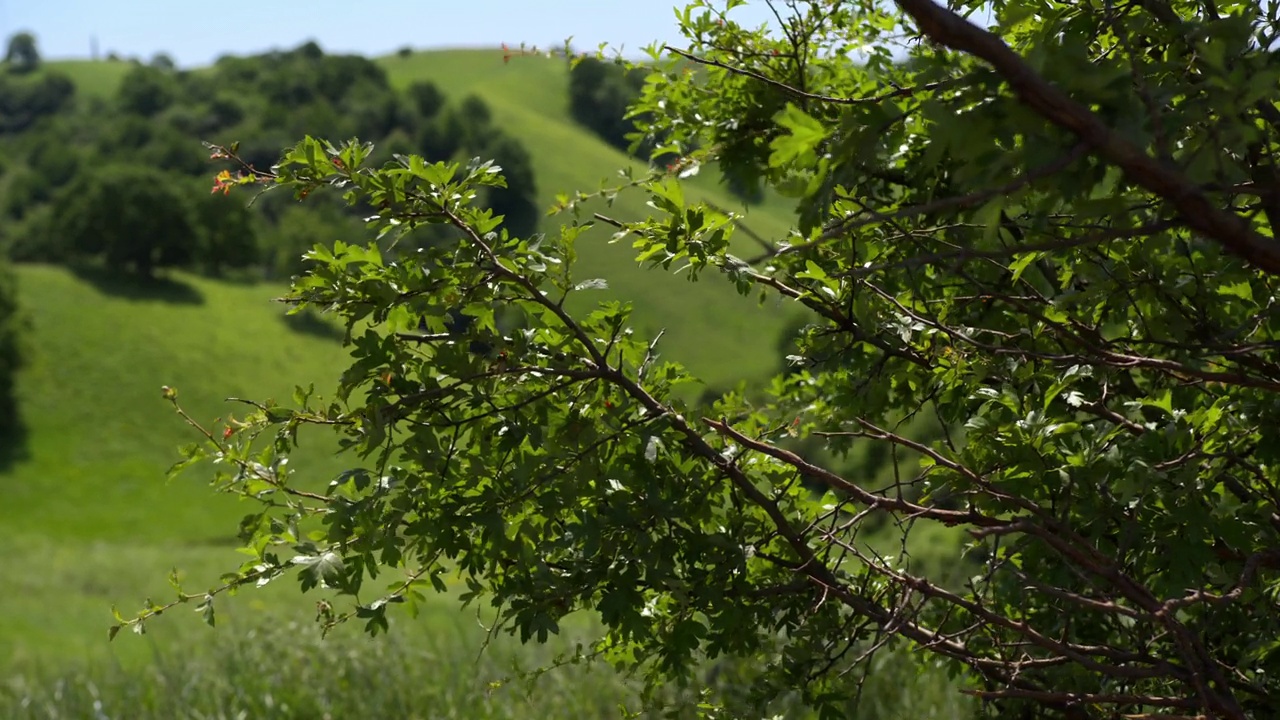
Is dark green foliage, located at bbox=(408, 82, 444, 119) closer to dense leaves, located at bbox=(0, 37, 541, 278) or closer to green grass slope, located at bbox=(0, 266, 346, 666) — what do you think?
dense leaves, located at bbox=(0, 37, 541, 278)

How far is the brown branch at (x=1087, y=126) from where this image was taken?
4.41 ft

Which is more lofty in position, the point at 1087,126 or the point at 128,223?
the point at 128,223

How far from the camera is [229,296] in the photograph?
3049 inches

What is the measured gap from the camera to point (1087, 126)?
1349 mm

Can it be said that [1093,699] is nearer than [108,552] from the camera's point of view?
Yes

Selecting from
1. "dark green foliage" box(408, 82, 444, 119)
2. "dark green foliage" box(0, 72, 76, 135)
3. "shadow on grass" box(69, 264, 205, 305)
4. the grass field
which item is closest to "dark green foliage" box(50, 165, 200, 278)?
"shadow on grass" box(69, 264, 205, 305)

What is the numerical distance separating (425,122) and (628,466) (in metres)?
115

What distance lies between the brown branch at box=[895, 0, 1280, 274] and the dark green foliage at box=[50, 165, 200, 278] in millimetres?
81544

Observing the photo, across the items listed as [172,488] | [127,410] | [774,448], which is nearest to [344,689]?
[774,448]

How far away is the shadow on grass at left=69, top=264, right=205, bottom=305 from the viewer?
7356 centimetres

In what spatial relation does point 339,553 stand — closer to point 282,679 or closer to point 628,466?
point 628,466

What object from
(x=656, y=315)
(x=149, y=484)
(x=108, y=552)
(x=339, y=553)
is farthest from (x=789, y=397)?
(x=656, y=315)

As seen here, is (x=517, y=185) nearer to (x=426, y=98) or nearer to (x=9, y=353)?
(x=9, y=353)

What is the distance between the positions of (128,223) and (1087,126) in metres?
83.6
